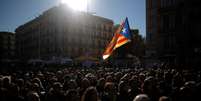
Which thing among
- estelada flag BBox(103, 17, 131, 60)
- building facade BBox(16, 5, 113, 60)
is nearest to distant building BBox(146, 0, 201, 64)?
estelada flag BBox(103, 17, 131, 60)

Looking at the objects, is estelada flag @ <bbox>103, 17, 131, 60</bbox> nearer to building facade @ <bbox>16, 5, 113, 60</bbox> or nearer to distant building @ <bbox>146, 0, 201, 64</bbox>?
distant building @ <bbox>146, 0, 201, 64</bbox>

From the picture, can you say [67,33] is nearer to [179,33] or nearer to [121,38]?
[179,33]

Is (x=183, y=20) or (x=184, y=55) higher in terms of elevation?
(x=183, y=20)

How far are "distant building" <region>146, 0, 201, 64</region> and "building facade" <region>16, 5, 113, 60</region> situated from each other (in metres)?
23.2

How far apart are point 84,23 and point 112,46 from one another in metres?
60.2

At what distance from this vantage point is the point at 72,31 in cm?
6825

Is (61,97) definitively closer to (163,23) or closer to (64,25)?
(163,23)

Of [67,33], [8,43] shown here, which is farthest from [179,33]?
[8,43]

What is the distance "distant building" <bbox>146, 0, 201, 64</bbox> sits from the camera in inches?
1417

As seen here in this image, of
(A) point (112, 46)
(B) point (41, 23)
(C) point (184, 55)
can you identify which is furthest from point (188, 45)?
(B) point (41, 23)

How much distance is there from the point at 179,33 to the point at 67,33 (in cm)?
3491

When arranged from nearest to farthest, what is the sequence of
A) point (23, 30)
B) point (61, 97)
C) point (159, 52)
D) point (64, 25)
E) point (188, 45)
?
point (61, 97) < point (188, 45) < point (159, 52) < point (64, 25) < point (23, 30)

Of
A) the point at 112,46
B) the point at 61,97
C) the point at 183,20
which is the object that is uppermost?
the point at 183,20

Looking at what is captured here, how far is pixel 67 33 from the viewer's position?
6694cm
